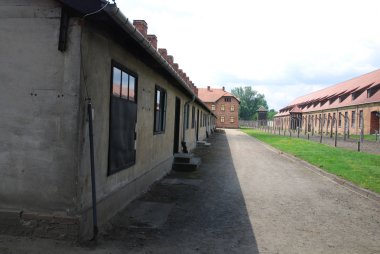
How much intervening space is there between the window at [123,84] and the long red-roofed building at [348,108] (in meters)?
29.5

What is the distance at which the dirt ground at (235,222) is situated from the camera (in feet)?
15.7

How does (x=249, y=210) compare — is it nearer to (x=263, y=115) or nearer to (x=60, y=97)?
(x=60, y=97)

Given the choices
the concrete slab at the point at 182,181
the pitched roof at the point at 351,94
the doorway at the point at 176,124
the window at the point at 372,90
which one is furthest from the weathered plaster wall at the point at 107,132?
the window at the point at 372,90

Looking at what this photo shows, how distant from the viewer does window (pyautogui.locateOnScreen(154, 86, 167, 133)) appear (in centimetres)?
934

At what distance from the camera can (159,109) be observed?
10.0 meters

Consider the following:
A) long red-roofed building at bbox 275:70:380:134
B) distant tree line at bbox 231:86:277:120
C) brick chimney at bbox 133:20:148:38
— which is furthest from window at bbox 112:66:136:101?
distant tree line at bbox 231:86:277:120

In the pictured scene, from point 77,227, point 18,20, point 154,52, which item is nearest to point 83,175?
point 77,227

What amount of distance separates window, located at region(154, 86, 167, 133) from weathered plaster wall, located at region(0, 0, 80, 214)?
15.4 ft

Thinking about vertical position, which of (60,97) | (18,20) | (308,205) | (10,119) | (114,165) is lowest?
(308,205)

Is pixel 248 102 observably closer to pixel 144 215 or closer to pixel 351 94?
pixel 351 94

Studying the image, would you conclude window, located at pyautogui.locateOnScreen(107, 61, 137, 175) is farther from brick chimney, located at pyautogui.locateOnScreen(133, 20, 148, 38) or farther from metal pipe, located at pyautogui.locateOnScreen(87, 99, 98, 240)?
brick chimney, located at pyautogui.locateOnScreen(133, 20, 148, 38)

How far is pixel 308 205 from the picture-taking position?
25.3ft

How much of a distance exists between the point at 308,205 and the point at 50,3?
21.2 feet

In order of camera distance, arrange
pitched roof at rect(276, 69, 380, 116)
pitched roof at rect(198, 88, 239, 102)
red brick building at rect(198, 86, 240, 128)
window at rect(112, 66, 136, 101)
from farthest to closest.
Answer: pitched roof at rect(198, 88, 239, 102), red brick building at rect(198, 86, 240, 128), pitched roof at rect(276, 69, 380, 116), window at rect(112, 66, 136, 101)
